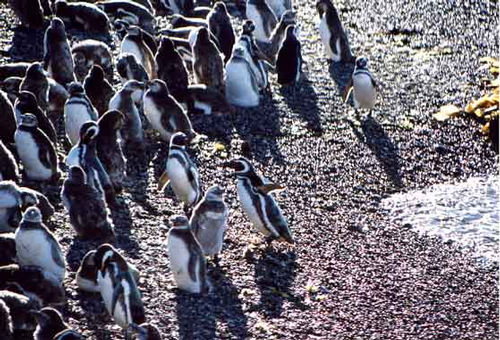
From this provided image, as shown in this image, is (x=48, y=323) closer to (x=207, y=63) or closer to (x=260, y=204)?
(x=260, y=204)

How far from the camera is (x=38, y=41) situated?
16.9m

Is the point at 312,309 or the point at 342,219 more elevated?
the point at 342,219

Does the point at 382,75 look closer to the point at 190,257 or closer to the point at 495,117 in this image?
the point at 495,117

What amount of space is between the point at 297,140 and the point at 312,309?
405cm

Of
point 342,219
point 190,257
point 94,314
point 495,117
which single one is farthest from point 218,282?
point 495,117

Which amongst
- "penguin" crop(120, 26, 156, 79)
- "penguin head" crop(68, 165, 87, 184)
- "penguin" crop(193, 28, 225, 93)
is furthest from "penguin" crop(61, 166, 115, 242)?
"penguin" crop(120, 26, 156, 79)

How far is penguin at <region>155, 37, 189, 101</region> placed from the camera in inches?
585

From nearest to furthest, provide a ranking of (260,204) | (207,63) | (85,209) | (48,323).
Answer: (48,323)
(85,209)
(260,204)
(207,63)

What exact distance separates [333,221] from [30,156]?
9.50 feet

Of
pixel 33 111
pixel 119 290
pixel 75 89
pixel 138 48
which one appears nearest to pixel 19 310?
pixel 119 290

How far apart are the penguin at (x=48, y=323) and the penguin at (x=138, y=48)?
699cm

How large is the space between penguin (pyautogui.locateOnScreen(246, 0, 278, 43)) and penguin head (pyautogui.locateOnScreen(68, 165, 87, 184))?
24.4 ft

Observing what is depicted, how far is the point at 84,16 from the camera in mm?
17438

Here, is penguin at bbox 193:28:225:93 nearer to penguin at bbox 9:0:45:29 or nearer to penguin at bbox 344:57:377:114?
penguin at bbox 344:57:377:114
